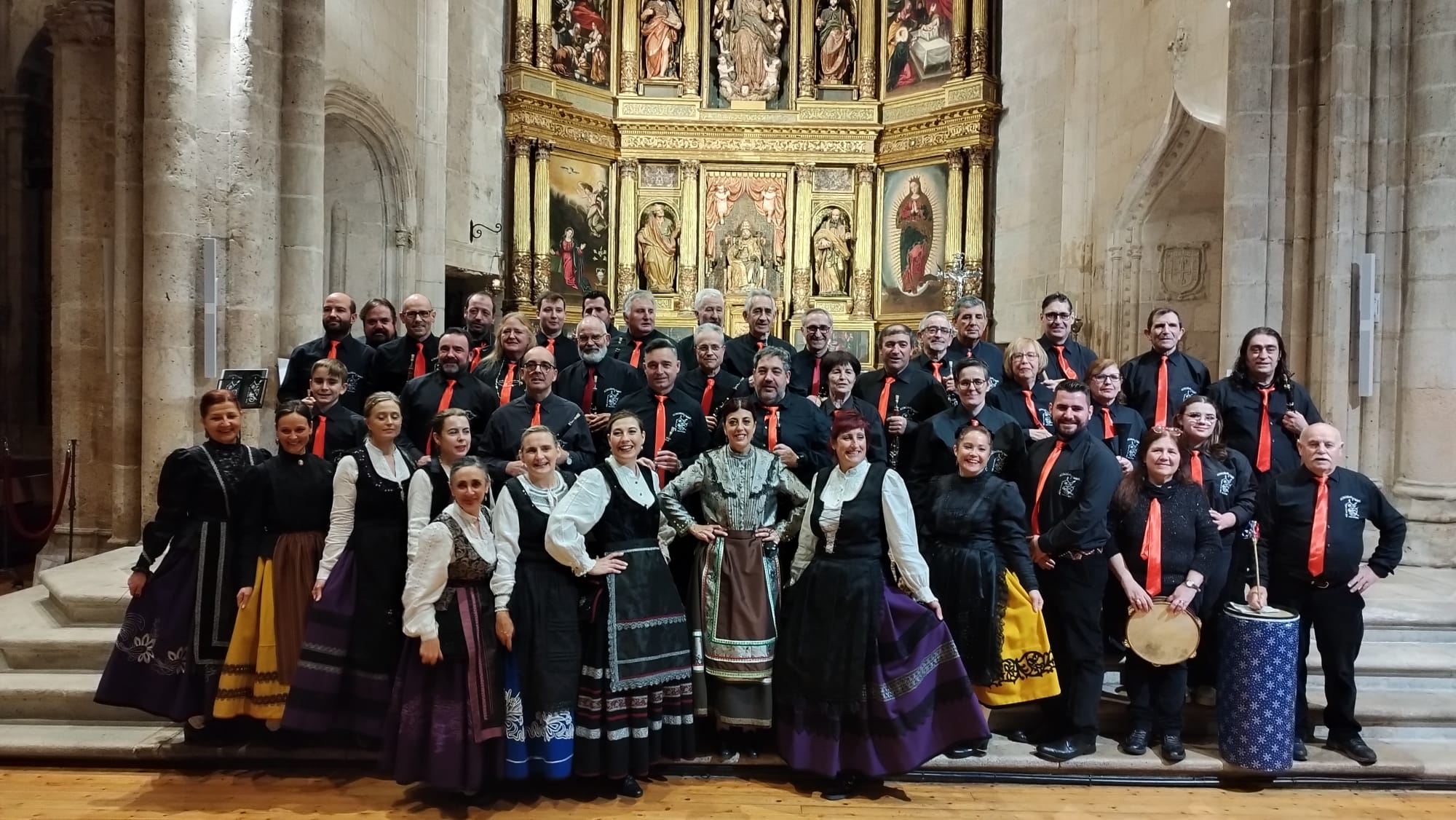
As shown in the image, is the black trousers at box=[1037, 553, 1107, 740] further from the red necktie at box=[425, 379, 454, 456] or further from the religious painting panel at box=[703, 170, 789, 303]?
the religious painting panel at box=[703, 170, 789, 303]

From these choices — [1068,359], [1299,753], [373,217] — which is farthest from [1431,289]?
[373,217]

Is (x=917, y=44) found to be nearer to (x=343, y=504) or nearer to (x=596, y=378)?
(x=596, y=378)

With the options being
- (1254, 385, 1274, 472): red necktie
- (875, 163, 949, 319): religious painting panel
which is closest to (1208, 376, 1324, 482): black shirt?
(1254, 385, 1274, 472): red necktie

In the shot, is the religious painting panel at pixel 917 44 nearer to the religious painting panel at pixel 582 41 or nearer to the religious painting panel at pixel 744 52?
the religious painting panel at pixel 744 52

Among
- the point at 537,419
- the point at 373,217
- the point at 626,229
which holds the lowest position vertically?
the point at 537,419

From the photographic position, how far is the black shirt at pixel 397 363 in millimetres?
6004

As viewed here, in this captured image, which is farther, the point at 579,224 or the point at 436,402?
the point at 579,224

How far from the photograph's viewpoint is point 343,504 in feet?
13.9

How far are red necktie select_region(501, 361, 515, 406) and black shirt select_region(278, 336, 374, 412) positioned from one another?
94 cm

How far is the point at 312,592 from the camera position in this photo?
430 centimetres

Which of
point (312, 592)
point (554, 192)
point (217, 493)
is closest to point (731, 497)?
point (312, 592)

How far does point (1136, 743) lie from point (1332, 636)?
98cm

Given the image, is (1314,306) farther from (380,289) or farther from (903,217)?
(380,289)

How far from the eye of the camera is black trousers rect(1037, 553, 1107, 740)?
14.8 ft
